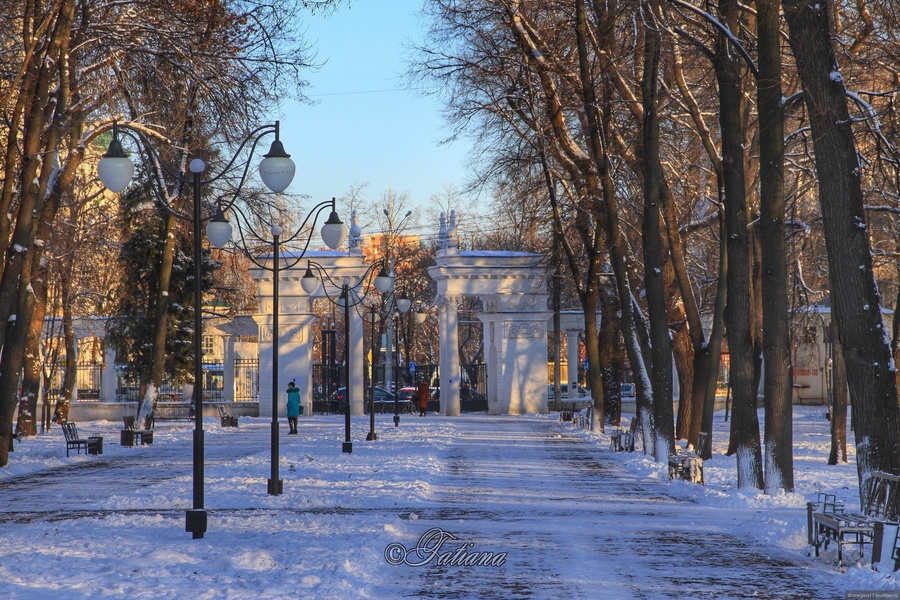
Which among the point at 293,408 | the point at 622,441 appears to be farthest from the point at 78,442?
the point at 622,441

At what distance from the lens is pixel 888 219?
27547 millimetres

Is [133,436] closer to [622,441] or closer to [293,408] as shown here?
[293,408]

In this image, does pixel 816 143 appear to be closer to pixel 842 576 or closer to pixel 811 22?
pixel 811 22

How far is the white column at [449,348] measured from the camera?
46.8 metres

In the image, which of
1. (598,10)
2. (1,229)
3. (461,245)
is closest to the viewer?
(1,229)

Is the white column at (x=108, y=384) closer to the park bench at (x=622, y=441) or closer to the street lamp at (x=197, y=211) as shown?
the park bench at (x=622, y=441)

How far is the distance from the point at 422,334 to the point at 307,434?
40.4 meters

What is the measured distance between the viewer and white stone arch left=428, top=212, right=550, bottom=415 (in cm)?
4716

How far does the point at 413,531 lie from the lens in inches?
513

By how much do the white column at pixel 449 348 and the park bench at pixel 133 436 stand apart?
1710 cm

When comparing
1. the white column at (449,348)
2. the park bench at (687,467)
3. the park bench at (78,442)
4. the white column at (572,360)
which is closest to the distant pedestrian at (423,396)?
the white column at (449,348)

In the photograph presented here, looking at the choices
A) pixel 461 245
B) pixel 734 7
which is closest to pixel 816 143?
pixel 734 7

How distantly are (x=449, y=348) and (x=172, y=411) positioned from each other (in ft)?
41.9

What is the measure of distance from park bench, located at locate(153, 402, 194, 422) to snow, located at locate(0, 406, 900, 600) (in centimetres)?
2240
